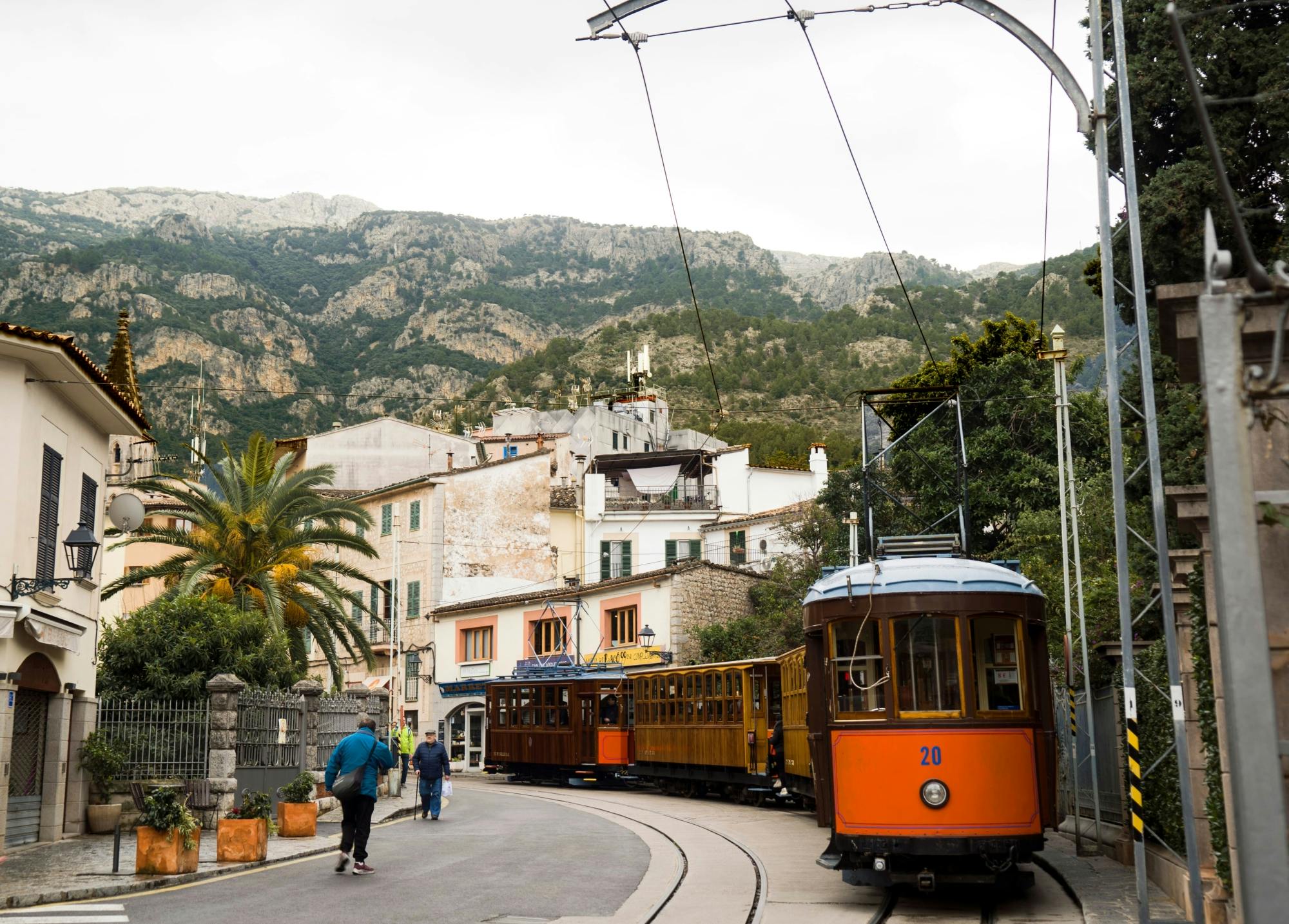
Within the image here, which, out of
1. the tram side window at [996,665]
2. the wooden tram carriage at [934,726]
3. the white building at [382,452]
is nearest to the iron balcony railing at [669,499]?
the white building at [382,452]

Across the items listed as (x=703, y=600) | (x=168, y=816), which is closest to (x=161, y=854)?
(x=168, y=816)

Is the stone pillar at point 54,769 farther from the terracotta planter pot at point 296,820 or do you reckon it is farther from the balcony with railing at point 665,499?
the balcony with railing at point 665,499

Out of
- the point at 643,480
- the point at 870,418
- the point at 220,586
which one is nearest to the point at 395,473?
the point at 643,480

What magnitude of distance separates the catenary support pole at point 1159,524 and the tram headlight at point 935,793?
6.21ft

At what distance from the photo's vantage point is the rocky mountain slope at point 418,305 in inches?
3883

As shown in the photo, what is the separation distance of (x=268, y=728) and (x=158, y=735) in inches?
74.3

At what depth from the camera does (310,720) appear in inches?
915

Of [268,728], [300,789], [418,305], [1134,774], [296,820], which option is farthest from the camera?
[418,305]

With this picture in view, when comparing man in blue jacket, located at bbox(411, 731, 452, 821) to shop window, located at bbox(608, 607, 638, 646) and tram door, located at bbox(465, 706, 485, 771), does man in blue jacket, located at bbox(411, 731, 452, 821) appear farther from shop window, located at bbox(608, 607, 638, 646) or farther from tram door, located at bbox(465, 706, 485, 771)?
tram door, located at bbox(465, 706, 485, 771)

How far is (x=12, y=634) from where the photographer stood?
1541cm

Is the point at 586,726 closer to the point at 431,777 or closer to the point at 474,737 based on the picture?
the point at 431,777

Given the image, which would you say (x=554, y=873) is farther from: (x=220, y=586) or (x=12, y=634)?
(x=220, y=586)

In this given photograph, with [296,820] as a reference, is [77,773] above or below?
above

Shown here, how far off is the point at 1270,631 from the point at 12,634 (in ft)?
46.8
